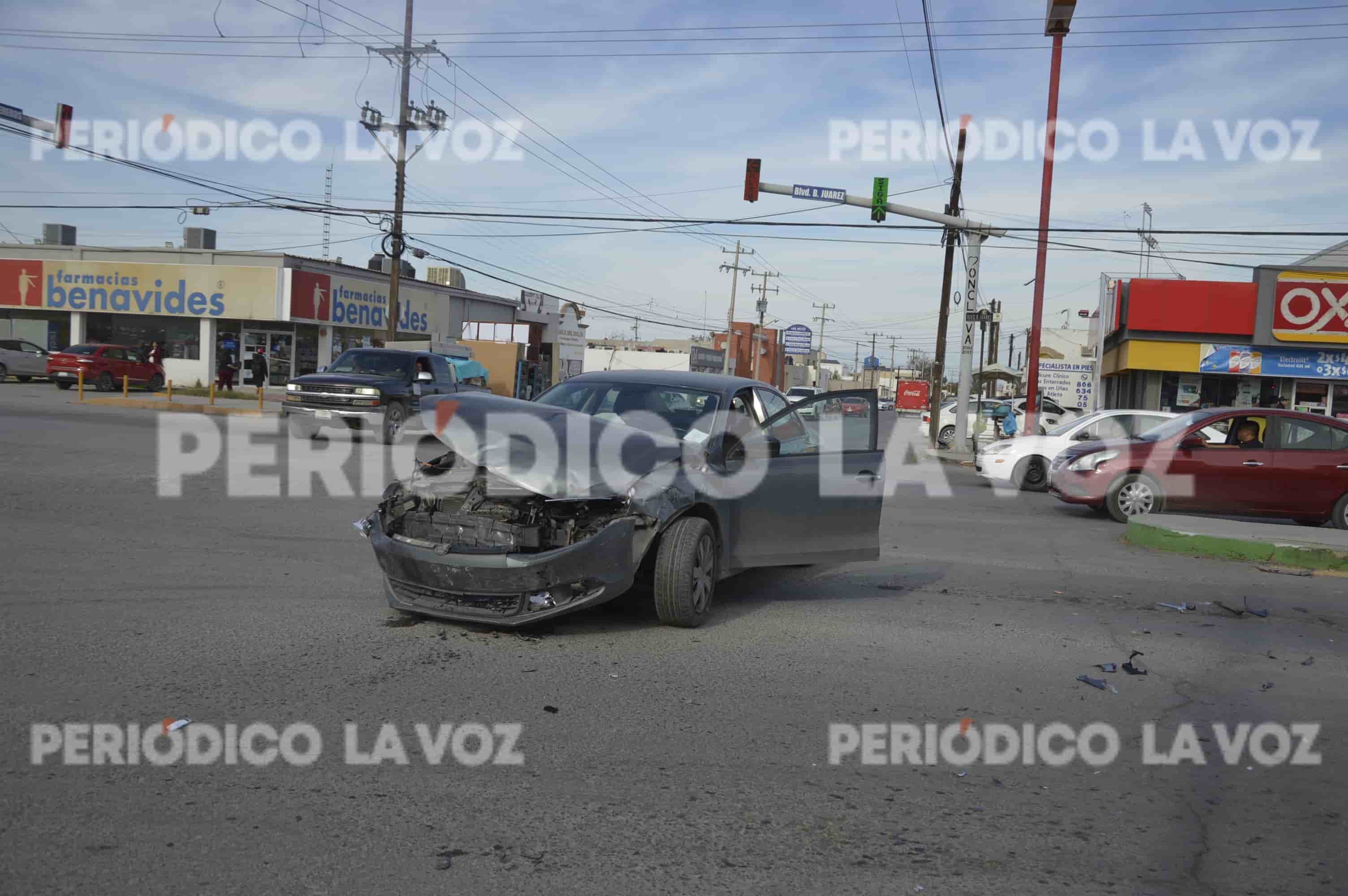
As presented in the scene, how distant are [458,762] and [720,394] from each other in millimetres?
4008

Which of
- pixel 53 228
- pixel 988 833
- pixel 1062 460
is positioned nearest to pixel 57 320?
pixel 53 228

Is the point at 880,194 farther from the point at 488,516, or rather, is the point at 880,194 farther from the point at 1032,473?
the point at 488,516

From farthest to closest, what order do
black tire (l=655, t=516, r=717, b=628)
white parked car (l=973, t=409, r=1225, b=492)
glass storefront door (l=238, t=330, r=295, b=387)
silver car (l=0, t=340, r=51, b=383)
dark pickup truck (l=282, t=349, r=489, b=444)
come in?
glass storefront door (l=238, t=330, r=295, b=387) < silver car (l=0, t=340, r=51, b=383) < dark pickup truck (l=282, t=349, r=489, b=444) < white parked car (l=973, t=409, r=1225, b=492) < black tire (l=655, t=516, r=717, b=628)

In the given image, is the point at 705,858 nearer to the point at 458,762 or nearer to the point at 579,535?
the point at 458,762

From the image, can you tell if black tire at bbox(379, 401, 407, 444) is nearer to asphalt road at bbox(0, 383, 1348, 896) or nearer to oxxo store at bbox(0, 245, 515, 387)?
asphalt road at bbox(0, 383, 1348, 896)

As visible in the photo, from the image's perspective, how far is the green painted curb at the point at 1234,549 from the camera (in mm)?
9828

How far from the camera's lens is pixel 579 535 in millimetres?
5977

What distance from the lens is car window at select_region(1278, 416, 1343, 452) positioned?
494 inches

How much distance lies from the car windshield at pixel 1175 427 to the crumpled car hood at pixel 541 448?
355 inches

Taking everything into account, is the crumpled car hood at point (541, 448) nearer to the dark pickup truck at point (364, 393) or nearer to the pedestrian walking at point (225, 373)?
the dark pickup truck at point (364, 393)

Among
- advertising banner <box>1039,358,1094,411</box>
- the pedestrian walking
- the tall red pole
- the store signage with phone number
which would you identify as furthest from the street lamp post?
the pedestrian walking

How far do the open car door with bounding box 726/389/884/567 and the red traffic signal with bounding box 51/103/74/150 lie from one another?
19.9 m

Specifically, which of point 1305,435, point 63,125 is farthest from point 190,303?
point 1305,435

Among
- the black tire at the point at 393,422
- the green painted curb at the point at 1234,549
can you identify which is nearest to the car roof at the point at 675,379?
the green painted curb at the point at 1234,549
